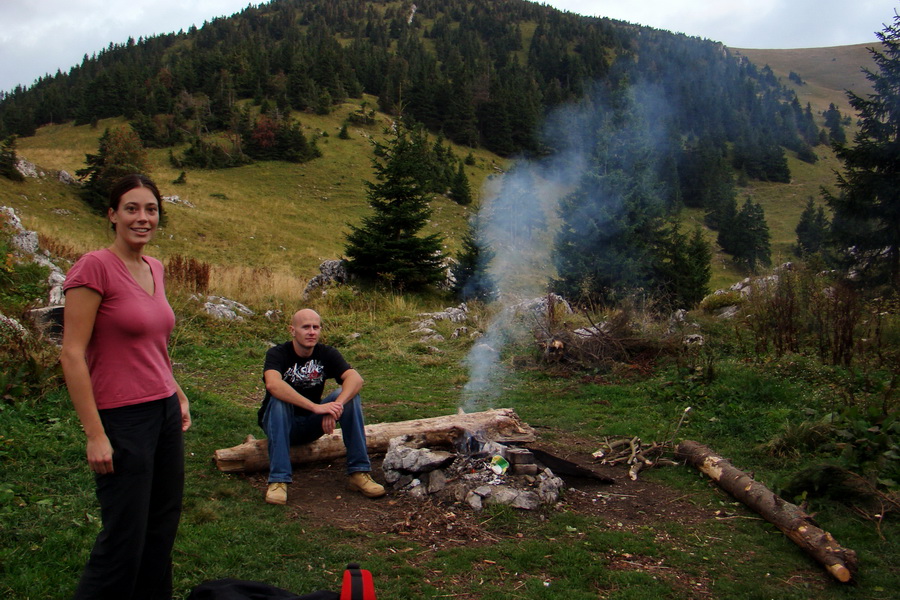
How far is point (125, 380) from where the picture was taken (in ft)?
6.97

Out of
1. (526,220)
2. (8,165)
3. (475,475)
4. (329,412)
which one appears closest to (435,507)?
(475,475)

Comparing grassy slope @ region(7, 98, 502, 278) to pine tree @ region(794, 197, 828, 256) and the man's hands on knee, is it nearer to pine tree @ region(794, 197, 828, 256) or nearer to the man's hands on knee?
the man's hands on knee

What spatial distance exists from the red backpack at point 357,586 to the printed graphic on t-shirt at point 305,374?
2.00 metres

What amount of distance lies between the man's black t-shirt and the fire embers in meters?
0.82

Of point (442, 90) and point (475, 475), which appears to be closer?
point (475, 475)

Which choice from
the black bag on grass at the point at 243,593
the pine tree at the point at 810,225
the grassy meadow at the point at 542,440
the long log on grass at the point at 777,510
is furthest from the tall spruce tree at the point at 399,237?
the pine tree at the point at 810,225

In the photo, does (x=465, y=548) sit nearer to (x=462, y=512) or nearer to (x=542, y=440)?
(x=462, y=512)

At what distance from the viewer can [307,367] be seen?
4227mm

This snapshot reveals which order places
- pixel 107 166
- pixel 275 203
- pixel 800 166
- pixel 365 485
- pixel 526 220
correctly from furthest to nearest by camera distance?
pixel 800 166 → pixel 275 203 → pixel 107 166 → pixel 526 220 → pixel 365 485

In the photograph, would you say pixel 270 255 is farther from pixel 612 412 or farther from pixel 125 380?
pixel 125 380

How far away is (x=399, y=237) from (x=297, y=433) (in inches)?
470

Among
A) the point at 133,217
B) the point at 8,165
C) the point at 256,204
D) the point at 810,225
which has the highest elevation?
the point at 8,165

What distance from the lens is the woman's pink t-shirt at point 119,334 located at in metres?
2.04

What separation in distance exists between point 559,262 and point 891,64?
12.7 meters
